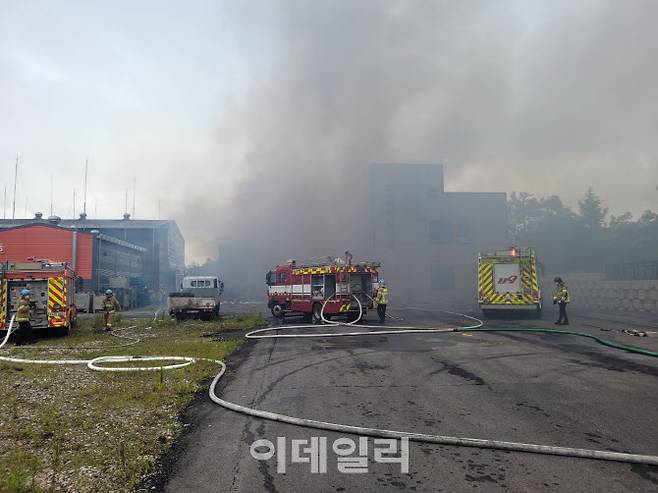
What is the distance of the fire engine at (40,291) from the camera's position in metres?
12.5

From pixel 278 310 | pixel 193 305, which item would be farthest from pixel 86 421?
pixel 278 310

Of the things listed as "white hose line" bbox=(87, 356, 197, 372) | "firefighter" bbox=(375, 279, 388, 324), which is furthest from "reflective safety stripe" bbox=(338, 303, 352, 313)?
"white hose line" bbox=(87, 356, 197, 372)

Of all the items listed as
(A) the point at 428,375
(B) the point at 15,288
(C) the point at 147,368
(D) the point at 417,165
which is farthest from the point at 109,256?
(A) the point at 428,375

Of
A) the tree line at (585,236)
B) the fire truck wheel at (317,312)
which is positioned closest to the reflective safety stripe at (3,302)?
the fire truck wheel at (317,312)

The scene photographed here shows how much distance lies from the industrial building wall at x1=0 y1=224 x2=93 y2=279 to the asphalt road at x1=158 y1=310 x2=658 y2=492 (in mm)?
23465

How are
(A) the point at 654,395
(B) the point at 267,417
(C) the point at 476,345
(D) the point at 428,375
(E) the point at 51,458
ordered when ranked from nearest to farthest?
(E) the point at 51,458 < (B) the point at 267,417 < (A) the point at 654,395 < (D) the point at 428,375 < (C) the point at 476,345

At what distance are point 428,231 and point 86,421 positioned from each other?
30839 mm

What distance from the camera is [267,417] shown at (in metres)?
4.84

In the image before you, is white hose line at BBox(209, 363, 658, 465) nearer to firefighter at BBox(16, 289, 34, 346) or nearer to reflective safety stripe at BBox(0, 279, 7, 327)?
firefighter at BBox(16, 289, 34, 346)

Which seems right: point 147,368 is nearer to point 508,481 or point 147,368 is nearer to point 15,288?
point 508,481

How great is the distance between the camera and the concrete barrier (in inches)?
733

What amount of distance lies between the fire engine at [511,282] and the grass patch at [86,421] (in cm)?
1151

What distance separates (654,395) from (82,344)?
11.2m

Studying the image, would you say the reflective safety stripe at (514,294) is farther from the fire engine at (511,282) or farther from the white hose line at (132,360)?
the white hose line at (132,360)
